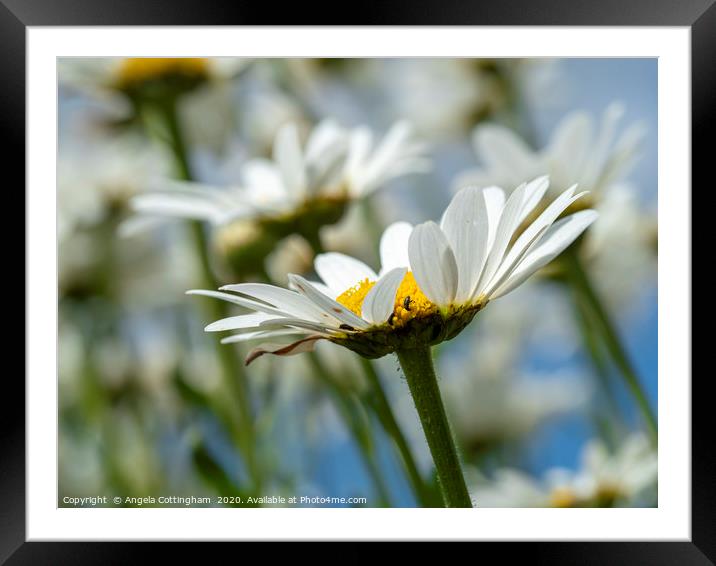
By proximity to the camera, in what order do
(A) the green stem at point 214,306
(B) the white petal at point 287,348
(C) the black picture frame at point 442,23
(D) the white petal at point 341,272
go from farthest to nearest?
(A) the green stem at point 214,306 → (C) the black picture frame at point 442,23 → (D) the white petal at point 341,272 → (B) the white petal at point 287,348

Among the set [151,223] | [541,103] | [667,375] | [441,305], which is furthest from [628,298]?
[151,223]

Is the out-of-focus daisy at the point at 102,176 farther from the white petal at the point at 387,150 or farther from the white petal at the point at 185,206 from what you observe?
the white petal at the point at 387,150

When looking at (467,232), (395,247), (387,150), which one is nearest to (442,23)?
(387,150)

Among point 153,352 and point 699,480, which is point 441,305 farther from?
point 153,352

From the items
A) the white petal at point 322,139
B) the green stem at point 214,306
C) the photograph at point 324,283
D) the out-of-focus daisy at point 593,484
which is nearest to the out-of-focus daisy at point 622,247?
the photograph at point 324,283

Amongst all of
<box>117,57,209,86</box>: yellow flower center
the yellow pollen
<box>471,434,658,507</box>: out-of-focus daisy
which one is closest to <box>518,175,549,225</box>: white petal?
the yellow pollen
